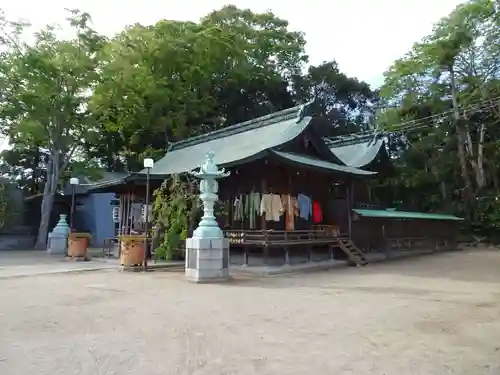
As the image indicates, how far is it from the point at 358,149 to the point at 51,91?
52.5ft

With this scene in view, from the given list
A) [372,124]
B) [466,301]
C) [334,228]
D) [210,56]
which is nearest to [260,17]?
[210,56]

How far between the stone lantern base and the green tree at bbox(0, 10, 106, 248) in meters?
14.4

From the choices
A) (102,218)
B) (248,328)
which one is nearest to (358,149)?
(102,218)

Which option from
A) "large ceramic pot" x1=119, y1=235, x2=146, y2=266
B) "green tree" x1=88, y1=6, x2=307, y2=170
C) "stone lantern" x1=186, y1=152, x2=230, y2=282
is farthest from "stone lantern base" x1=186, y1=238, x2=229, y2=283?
"green tree" x1=88, y1=6, x2=307, y2=170

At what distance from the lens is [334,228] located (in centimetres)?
1526

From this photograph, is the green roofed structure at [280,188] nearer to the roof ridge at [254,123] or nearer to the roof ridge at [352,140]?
the roof ridge at [254,123]

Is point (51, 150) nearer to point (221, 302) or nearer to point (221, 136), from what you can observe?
point (221, 136)

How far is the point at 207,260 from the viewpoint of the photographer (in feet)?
32.8

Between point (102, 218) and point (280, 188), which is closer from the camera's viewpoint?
point (280, 188)

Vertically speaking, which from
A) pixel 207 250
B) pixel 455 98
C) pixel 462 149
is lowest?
pixel 207 250

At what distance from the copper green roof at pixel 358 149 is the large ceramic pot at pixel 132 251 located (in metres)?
11.9

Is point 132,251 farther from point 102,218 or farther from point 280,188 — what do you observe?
point 102,218

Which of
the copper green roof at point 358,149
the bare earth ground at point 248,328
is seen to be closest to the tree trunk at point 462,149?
the copper green roof at point 358,149

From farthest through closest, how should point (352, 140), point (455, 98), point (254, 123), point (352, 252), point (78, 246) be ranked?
point (455, 98), point (352, 140), point (254, 123), point (78, 246), point (352, 252)
